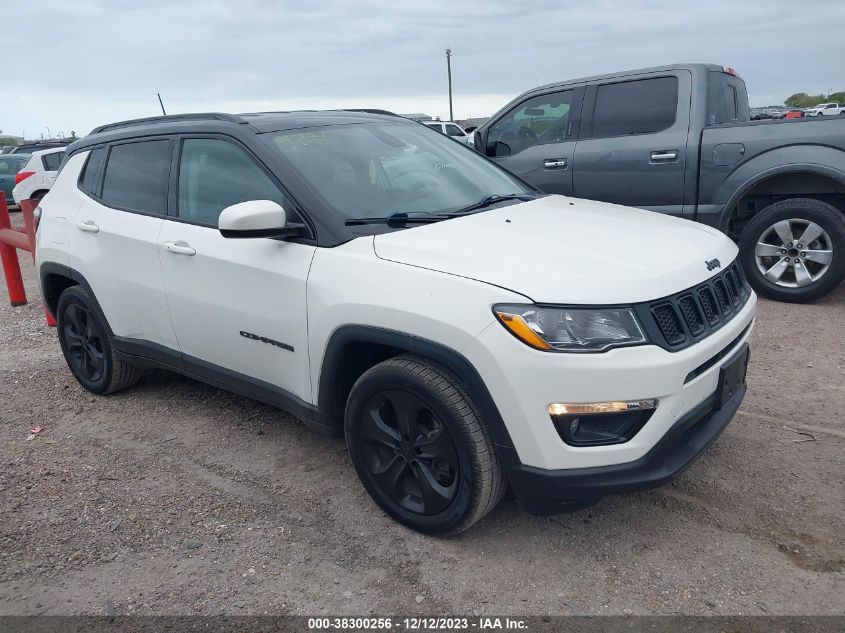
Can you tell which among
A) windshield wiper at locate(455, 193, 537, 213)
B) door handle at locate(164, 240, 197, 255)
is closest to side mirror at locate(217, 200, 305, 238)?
door handle at locate(164, 240, 197, 255)

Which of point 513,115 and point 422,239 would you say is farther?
point 513,115

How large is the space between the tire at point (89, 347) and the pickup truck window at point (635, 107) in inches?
183

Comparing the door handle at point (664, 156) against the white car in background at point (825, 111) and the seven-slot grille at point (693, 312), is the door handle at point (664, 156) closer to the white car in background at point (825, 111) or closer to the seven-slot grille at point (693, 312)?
the white car in background at point (825, 111)

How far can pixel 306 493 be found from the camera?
3.48 m

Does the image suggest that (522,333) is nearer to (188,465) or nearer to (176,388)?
(188,465)

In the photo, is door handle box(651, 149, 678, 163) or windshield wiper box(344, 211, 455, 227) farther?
door handle box(651, 149, 678, 163)

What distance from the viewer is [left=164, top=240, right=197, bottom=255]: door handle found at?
369cm

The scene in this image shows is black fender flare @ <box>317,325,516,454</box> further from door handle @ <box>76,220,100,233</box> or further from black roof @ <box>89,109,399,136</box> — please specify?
door handle @ <box>76,220,100,233</box>

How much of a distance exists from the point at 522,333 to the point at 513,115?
535 centimetres

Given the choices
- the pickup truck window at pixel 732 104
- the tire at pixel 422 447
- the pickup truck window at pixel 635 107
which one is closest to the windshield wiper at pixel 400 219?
the tire at pixel 422 447

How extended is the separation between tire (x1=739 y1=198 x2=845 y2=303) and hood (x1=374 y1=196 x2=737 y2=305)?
304 centimetres

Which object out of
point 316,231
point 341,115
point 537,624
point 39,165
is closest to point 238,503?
point 316,231

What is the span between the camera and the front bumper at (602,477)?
2.60 m

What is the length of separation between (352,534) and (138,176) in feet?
8.00
